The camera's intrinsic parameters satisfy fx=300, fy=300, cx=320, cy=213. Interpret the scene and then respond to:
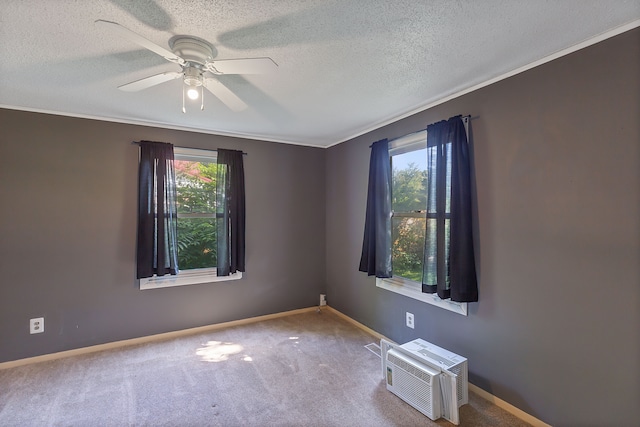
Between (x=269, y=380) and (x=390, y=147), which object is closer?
(x=269, y=380)

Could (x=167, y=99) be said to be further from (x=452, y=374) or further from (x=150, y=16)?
(x=452, y=374)

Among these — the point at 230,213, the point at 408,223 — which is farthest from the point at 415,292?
the point at 230,213

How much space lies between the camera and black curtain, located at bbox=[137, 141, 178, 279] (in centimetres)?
313

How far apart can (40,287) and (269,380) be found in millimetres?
2339

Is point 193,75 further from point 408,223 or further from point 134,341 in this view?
point 134,341

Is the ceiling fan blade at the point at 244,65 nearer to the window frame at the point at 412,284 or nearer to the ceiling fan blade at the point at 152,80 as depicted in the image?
the ceiling fan blade at the point at 152,80

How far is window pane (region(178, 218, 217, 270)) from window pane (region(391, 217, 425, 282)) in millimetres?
2128

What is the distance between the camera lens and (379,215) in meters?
3.14

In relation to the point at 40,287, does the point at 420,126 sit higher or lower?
higher

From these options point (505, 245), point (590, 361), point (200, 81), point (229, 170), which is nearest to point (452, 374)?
point (590, 361)

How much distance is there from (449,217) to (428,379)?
1.19 metres

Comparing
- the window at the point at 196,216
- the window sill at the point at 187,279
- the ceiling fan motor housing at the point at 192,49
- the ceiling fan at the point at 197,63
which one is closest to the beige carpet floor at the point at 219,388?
the window sill at the point at 187,279

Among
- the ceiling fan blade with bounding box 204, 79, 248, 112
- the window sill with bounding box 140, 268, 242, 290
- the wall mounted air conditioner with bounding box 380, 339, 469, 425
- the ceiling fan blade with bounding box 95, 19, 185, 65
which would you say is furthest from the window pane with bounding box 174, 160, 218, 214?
the wall mounted air conditioner with bounding box 380, 339, 469, 425

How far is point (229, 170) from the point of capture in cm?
359
